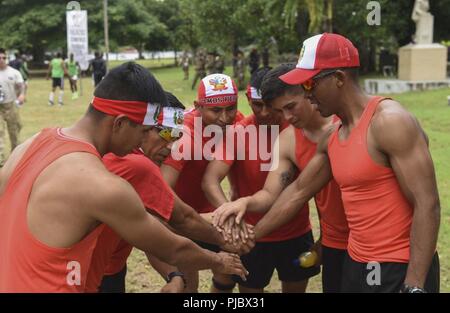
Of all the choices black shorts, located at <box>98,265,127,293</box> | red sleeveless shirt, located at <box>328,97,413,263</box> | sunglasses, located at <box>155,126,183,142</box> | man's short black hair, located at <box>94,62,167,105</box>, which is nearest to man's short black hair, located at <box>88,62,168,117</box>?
man's short black hair, located at <box>94,62,167,105</box>

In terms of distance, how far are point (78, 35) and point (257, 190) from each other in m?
18.0

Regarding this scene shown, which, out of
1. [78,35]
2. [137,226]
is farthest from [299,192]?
[78,35]

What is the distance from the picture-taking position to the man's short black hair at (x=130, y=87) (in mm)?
2463

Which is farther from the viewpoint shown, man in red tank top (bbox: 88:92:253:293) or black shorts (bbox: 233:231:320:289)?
black shorts (bbox: 233:231:320:289)

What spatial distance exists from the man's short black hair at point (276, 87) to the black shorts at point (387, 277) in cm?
117

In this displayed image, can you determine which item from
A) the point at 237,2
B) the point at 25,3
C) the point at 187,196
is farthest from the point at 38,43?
the point at 187,196

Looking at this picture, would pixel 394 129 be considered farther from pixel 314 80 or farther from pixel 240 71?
pixel 240 71

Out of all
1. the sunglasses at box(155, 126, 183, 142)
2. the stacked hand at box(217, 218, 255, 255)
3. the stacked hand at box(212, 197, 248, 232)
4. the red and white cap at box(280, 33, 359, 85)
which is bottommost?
the stacked hand at box(217, 218, 255, 255)

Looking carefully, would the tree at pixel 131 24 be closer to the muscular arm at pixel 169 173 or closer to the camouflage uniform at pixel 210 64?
the camouflage uniform at pixel 210 64

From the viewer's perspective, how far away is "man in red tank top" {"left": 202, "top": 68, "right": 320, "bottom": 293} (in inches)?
163

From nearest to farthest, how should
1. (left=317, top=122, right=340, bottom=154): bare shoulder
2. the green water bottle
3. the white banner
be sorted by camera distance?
1. (left=317, top=122, right=340, bottom=154): bare shoulder
2. the green water bottle
3. the white banner

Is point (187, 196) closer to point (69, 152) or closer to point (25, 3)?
point (69, 152)

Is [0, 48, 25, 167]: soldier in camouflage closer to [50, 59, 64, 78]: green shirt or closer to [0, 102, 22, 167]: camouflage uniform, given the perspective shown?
[0, 102, 22, 167]: camouflage uniform

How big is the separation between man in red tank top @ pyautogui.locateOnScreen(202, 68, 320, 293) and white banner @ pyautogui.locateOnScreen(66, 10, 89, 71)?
56.7ft
